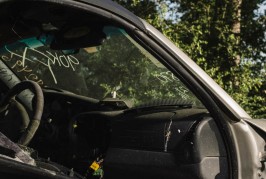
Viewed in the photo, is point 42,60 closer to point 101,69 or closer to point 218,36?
point 101,69

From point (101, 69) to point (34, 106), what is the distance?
1.45ft

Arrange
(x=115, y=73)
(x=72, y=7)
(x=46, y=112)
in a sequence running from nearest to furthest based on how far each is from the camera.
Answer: (x=72, y=7) < (x=115, y=73) < (x=46, y=112)

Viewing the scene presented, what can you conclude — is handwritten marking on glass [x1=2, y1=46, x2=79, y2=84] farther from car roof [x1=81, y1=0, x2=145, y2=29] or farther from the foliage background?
the foliage background

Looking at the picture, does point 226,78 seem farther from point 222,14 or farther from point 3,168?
point 3,168

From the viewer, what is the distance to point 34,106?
2.65 metres

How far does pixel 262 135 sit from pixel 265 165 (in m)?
0.12

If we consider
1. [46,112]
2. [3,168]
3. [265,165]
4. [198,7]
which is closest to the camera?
[3,168]

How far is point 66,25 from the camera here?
2.42 metres

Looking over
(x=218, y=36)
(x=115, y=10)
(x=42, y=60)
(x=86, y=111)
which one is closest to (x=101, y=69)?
(x=86, y=111)

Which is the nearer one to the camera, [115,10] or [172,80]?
[115,10]

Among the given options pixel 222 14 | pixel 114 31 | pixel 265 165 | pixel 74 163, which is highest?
pixel 222 14

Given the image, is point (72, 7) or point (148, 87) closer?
point (72, 7)

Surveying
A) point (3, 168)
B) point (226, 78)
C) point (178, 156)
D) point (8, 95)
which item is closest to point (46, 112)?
point (8, 95)

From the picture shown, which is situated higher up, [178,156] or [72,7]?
[72,7]
